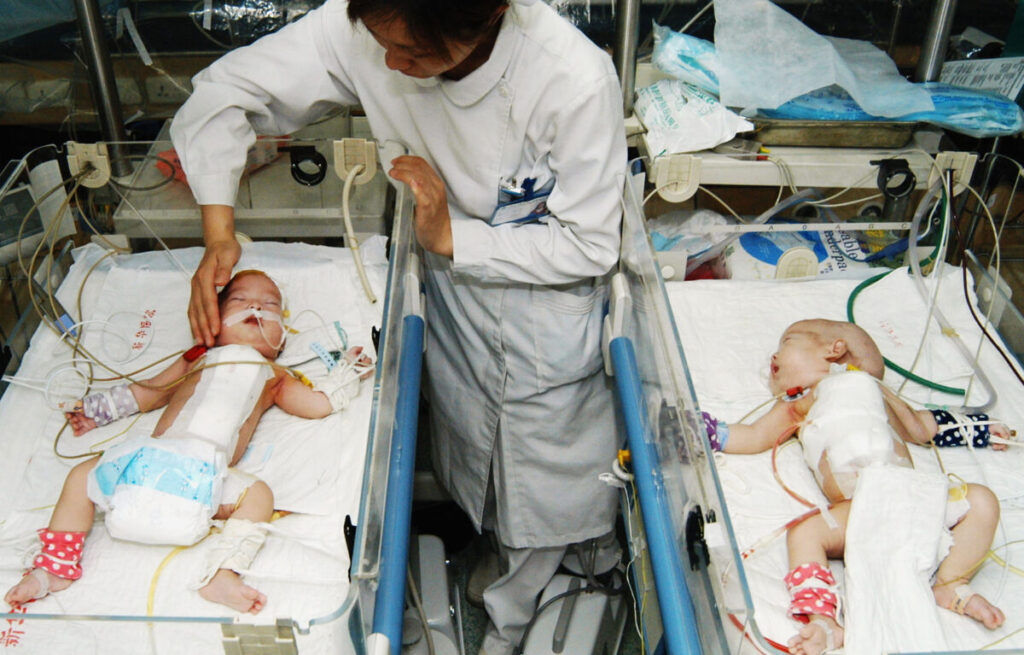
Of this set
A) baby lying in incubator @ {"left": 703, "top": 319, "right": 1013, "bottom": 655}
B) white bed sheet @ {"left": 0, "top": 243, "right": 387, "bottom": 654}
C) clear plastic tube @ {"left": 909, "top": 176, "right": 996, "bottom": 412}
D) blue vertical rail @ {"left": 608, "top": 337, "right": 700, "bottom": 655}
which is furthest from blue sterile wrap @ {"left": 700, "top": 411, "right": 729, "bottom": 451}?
white bed sheet @ {"left": 0, "top": 243, "right": 387, "bottom": 654}

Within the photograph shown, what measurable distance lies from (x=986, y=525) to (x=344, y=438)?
1.10 m

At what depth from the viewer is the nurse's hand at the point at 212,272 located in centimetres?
173

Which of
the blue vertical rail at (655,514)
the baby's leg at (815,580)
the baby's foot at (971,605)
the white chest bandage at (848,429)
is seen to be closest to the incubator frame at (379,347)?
the blue vertical rail at (655,514)

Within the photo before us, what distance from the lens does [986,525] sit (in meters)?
1.44

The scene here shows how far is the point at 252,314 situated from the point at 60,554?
2.01 feet

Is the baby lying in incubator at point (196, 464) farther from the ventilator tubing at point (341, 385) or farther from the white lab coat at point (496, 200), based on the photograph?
the white lab coat at point (496, 200)

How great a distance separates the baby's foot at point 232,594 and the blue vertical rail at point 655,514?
59cm

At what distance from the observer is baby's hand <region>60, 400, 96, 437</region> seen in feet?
5.39

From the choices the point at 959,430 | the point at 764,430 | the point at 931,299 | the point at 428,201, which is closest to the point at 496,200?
the point at 428,201

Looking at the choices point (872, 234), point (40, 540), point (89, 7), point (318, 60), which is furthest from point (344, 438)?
point (872, 234)

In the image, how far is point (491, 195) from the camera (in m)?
1.67

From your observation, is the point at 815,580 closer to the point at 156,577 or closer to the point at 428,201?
the point at 428,201

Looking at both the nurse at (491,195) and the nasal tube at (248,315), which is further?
the nasal tube at (248,315)

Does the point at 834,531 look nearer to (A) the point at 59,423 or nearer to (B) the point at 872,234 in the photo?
(B) the point at 872,234
